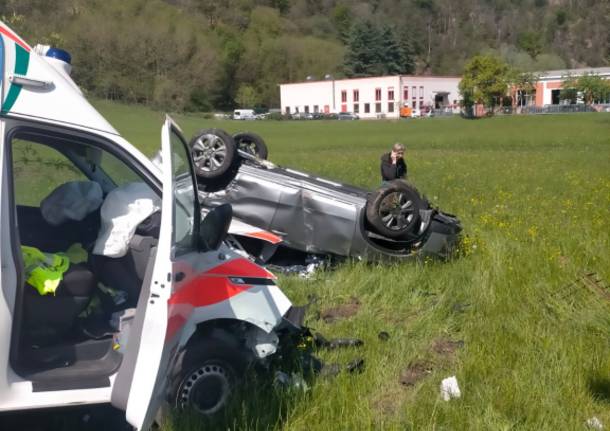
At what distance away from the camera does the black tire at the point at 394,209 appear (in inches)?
285

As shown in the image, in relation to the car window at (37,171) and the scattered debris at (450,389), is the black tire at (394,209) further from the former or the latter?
the car window at (37,171)

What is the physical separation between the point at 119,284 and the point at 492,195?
10.6 metres

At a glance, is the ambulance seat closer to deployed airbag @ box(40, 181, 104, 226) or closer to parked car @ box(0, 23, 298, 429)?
parked car @ box(0, 23, 298, 429)

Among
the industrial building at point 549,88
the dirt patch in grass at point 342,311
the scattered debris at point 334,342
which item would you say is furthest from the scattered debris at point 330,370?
the industrial building at point 549,88

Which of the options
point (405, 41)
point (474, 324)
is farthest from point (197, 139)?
point (405, 41)

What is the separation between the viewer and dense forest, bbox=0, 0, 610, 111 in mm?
82000

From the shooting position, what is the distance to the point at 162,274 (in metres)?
3.11

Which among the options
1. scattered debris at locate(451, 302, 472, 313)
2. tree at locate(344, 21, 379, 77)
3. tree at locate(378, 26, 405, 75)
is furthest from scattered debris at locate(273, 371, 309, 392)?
tree at locate(378, 26, 405, 75)

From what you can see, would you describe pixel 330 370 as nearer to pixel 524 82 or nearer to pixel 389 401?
pixel 389 401

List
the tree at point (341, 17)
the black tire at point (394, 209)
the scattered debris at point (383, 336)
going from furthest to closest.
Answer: the tree at point (341, 17) → the black tire at point (394, 209) → the scattered debris at point (383, 336)

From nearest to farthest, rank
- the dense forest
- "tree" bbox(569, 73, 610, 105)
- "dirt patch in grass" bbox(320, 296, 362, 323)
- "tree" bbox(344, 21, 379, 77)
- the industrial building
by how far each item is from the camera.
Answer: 1. "dirt patch in grass" bbox(320, 296, 362, 323)
2. the dense forest
3. "tree" bbox(569, 73, 610, 105)
4. the industrial building
5. "tree" bbox(344, 21, 379, 77)

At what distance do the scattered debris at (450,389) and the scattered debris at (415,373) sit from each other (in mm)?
234

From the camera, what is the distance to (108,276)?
4.09m

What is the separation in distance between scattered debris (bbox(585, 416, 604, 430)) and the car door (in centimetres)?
251
